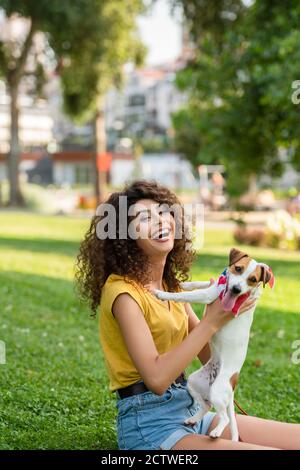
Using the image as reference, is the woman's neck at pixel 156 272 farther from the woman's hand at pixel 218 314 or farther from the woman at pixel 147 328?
the woman's hand at pixel 218 314

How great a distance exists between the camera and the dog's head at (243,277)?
283 cm

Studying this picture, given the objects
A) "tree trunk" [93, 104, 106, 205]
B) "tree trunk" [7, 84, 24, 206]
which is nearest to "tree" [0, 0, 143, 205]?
"tree trunk" [7, 84, 24, 206]

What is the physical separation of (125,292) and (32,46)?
31180mm

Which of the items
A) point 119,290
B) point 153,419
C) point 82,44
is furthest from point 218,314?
point 82,44

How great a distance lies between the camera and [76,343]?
22.0 ft

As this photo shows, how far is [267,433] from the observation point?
3.42m

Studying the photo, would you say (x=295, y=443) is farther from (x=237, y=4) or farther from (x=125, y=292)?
(x=237, y=4)

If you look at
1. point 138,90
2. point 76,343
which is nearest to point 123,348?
point 76,343

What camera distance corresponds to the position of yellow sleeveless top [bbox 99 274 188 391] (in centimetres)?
323

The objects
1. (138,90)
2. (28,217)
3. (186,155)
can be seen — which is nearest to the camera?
(28,217)

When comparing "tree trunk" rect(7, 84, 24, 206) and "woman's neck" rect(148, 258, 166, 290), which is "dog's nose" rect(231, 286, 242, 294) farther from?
"tree trunk" rect(7, 84, 24, 206)

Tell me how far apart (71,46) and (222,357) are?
28329mm

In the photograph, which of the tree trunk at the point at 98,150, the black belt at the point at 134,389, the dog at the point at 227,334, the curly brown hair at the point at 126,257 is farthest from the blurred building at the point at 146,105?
the dog at the point at 227,334

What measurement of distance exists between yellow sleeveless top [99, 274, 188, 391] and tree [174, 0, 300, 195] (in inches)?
425
